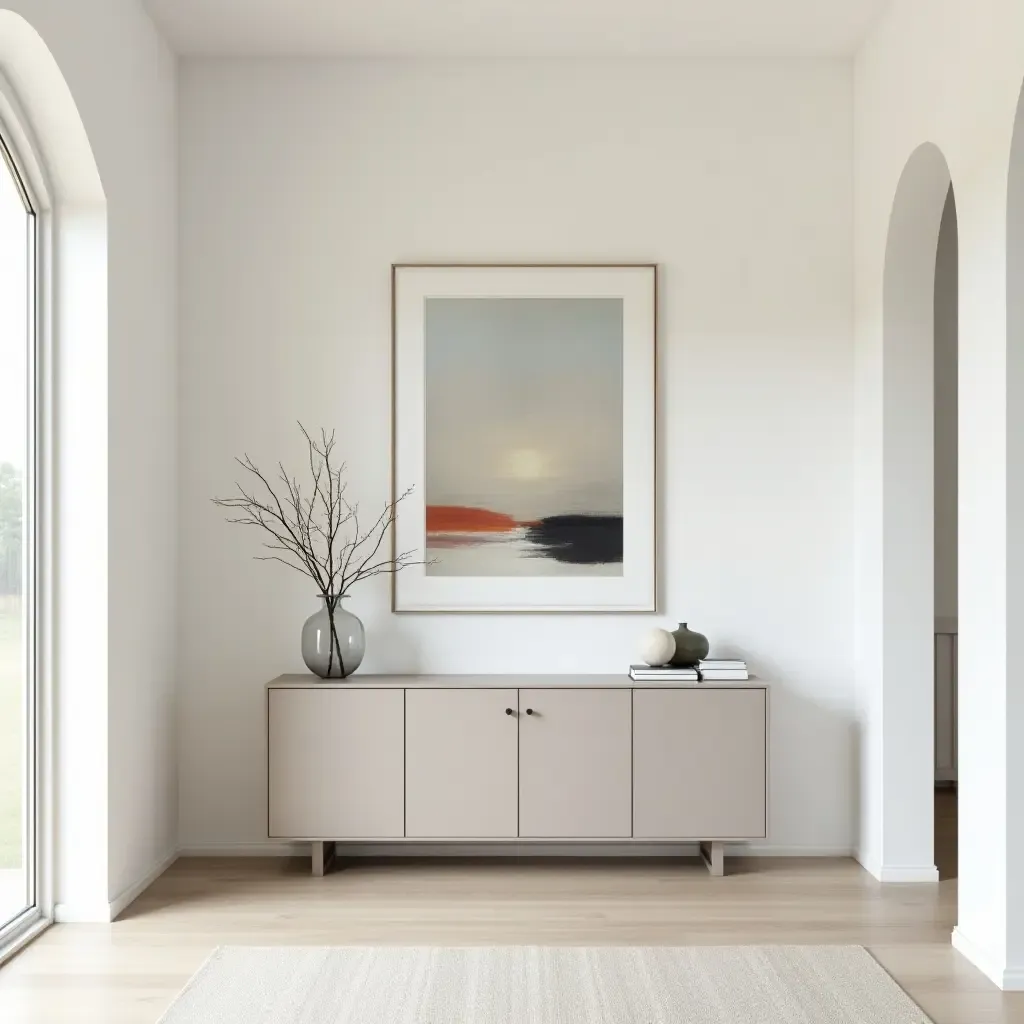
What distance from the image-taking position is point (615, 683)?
396 centimetres

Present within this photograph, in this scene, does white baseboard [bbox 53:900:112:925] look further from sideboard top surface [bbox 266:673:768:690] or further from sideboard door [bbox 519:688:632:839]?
sideboard door [bbox 519:688:632:839]

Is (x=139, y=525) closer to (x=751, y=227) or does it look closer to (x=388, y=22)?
(x=388, y=22)

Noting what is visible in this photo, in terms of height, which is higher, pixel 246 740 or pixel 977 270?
pixel 977 270

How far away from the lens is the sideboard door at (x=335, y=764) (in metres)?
3.93

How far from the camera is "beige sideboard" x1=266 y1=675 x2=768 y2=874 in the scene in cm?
393

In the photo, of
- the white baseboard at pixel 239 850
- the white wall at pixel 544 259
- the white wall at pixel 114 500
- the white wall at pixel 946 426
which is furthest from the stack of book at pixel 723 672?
the white wall at pixel 114 500

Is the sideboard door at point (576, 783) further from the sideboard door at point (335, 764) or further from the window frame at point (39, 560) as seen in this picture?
the window frame at point (39, 560)

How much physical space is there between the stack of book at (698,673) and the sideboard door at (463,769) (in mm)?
460

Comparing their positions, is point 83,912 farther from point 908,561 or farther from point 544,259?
point 908,561

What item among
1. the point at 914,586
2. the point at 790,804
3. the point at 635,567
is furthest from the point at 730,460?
the point at 790,804

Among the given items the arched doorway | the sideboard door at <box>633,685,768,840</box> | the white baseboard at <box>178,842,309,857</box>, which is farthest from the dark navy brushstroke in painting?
the white baseboard at <box>178,842,309,857</box>

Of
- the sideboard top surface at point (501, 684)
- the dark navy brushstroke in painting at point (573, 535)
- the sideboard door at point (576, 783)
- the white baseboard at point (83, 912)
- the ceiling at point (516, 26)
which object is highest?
the ceiling at point (516, 26)

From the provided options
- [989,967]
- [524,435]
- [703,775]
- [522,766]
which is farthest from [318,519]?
[989,967]

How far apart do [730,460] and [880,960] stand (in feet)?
6.01
